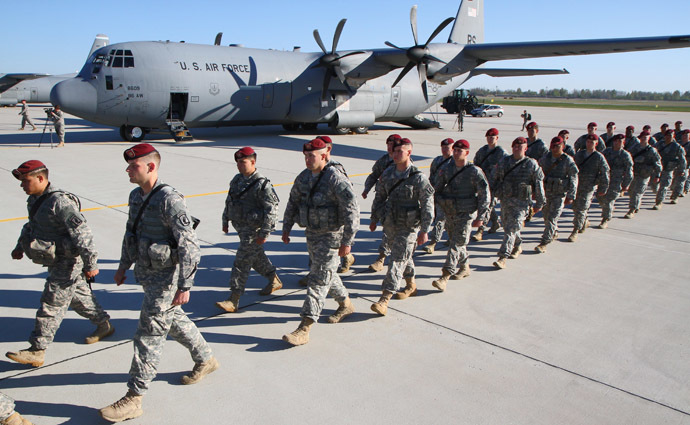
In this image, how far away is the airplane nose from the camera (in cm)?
1616

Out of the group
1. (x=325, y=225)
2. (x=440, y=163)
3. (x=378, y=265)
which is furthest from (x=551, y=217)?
(x=325, y=225)

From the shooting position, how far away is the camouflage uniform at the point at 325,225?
4570 millimetres

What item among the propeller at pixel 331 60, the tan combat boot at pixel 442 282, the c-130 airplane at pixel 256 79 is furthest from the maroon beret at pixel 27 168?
the propeller at pixel 331 60

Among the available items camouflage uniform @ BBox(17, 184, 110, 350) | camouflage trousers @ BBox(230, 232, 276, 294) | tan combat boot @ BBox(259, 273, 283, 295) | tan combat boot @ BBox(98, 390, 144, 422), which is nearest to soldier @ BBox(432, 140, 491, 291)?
tan combat boot @ BBox(259, 273, 283, 295)

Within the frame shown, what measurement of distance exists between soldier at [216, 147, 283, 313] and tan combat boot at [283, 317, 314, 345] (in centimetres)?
101

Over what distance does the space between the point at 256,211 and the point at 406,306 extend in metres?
1.98

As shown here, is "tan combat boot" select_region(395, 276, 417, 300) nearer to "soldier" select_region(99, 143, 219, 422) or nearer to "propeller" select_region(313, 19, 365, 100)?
"soldier" select_region(99, 143, 219, 422)

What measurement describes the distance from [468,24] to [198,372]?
80.8 ft

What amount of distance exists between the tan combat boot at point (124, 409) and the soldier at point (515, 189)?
193 inches

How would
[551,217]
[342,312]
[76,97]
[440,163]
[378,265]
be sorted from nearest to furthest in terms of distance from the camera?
[342,312] < [440,163] < [378,265] < [551,217] < [76,97]

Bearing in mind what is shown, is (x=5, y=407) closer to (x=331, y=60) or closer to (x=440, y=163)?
(x=440, y=163)

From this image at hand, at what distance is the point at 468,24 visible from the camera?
24.7 metres

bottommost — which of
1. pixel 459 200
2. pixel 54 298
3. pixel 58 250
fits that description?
pixel 54 298

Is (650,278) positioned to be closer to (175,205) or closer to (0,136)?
(175,205)
